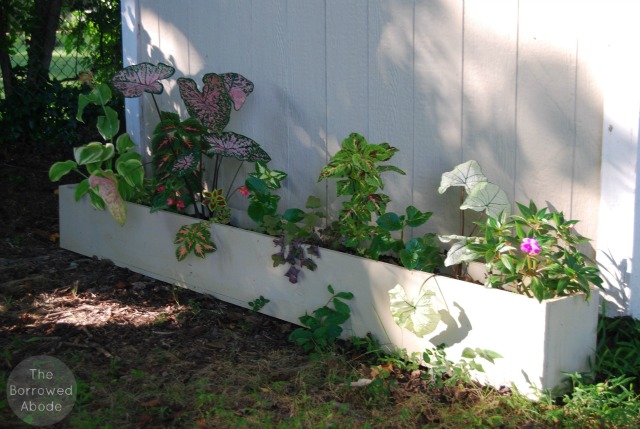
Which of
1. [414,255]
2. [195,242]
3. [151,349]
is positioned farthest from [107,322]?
[414,255]

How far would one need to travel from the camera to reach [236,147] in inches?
159

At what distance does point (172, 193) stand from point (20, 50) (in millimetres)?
3360

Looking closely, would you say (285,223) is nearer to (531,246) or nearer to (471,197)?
(471,197)

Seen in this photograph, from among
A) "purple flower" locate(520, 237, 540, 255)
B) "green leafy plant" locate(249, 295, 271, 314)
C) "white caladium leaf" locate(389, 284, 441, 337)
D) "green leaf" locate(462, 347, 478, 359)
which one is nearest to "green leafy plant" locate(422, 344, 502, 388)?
"green leaf" locate(462, 347, 478, 359)

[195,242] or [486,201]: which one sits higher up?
[486,201]

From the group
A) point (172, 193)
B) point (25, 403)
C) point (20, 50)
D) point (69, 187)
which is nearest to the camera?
point (25, 403)

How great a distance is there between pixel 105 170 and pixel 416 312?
6.62ft

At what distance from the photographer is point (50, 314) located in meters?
3.86

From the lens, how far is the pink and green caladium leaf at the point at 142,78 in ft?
13.9

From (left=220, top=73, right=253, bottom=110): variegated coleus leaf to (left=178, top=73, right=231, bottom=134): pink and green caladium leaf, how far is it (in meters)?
0.06

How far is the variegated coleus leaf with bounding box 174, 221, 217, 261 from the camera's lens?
3990mm

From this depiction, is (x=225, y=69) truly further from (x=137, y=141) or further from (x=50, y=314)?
(x=50, y=314)

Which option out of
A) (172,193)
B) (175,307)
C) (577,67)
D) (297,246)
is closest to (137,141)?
(172,193)

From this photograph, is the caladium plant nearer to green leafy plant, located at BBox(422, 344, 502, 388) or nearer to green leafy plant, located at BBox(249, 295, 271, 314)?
green leafy plant, located at BBox(249, 295, 271, 314)
